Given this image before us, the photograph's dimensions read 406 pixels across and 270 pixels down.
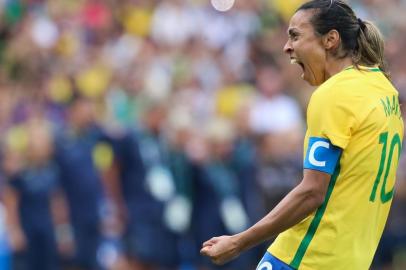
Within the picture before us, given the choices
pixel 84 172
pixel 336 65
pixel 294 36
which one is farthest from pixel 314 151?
pixel 84 172

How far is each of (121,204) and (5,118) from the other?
5.84 ft

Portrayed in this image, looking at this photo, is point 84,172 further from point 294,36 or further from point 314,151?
point 314,151

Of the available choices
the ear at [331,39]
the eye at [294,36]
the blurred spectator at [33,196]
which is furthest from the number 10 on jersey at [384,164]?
the blurred spectator at [33,196]

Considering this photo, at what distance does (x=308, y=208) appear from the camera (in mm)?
5246

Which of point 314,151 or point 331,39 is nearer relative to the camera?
point 314,151

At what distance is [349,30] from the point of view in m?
5.47

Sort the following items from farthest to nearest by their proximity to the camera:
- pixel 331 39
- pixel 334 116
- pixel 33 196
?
pixel 33 196
pixel 331 39
pixel 334 116

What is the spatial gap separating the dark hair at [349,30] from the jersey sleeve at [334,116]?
310 millimetres

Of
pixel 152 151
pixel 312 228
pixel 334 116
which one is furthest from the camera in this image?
pixel 152 151

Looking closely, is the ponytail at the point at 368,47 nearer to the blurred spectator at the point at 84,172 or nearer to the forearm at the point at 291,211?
the forearm at the point at 291,211

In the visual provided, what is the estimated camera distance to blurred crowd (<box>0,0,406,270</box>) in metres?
13.4

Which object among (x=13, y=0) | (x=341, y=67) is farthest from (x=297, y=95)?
(x=341, y=67)

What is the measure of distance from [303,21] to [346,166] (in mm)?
742

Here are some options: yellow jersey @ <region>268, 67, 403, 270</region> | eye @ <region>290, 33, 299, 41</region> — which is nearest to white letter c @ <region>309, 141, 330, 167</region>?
yellow jersey @ <region>268, 67, 403, 270</region>
